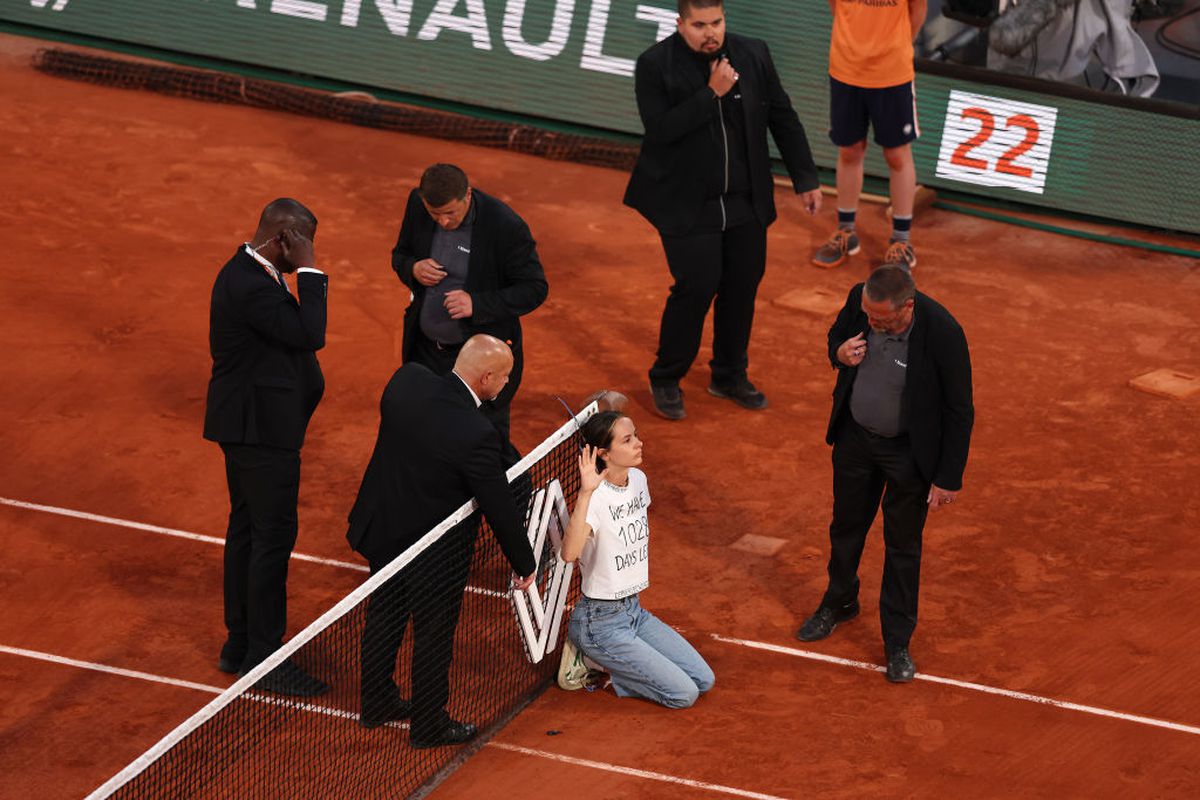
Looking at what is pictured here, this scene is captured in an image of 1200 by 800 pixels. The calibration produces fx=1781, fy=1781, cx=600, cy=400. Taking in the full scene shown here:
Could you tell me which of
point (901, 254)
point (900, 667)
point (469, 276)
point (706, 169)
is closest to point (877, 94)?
point (901, 254)

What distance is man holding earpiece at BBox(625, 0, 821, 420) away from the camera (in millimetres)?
11438

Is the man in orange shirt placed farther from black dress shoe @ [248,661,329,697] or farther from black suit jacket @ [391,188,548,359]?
black dress shoe @ [248,661,329,697]

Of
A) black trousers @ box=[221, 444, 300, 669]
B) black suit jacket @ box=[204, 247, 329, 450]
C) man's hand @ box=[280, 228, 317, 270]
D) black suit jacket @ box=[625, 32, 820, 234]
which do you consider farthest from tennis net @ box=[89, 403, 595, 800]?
black suit jacket @ box=[625, 32, 820, 234]

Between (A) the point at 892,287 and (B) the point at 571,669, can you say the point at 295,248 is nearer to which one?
(B) the point at 571,669

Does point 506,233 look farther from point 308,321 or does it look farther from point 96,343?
point 96,343

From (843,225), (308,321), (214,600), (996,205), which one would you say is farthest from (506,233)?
(996,205)

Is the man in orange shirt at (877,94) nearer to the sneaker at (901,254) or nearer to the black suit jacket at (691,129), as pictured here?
the sneaker at (901,254)

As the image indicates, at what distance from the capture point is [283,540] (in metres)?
8.74

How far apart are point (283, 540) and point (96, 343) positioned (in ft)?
14.9

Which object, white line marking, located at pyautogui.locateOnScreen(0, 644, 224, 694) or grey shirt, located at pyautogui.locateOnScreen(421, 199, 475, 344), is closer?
white line marking, located at pyautogui.locateOnScreen(0, 644, 224, 694)

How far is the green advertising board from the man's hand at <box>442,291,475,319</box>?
753cm

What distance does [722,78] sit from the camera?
36.6 ft

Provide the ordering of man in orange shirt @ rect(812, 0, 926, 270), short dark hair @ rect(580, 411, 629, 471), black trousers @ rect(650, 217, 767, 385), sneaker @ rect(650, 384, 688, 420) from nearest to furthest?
1. short dark hair @ rect(580, 411, 629, 471)
2. black trousers @ rect(650, 217, 767, 385)
3. sneaker @ rect(650, 384, 688, 420)
4. man in orange shirt @ rect(812, 0, 926, 270)

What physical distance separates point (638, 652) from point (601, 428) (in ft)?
3.75
